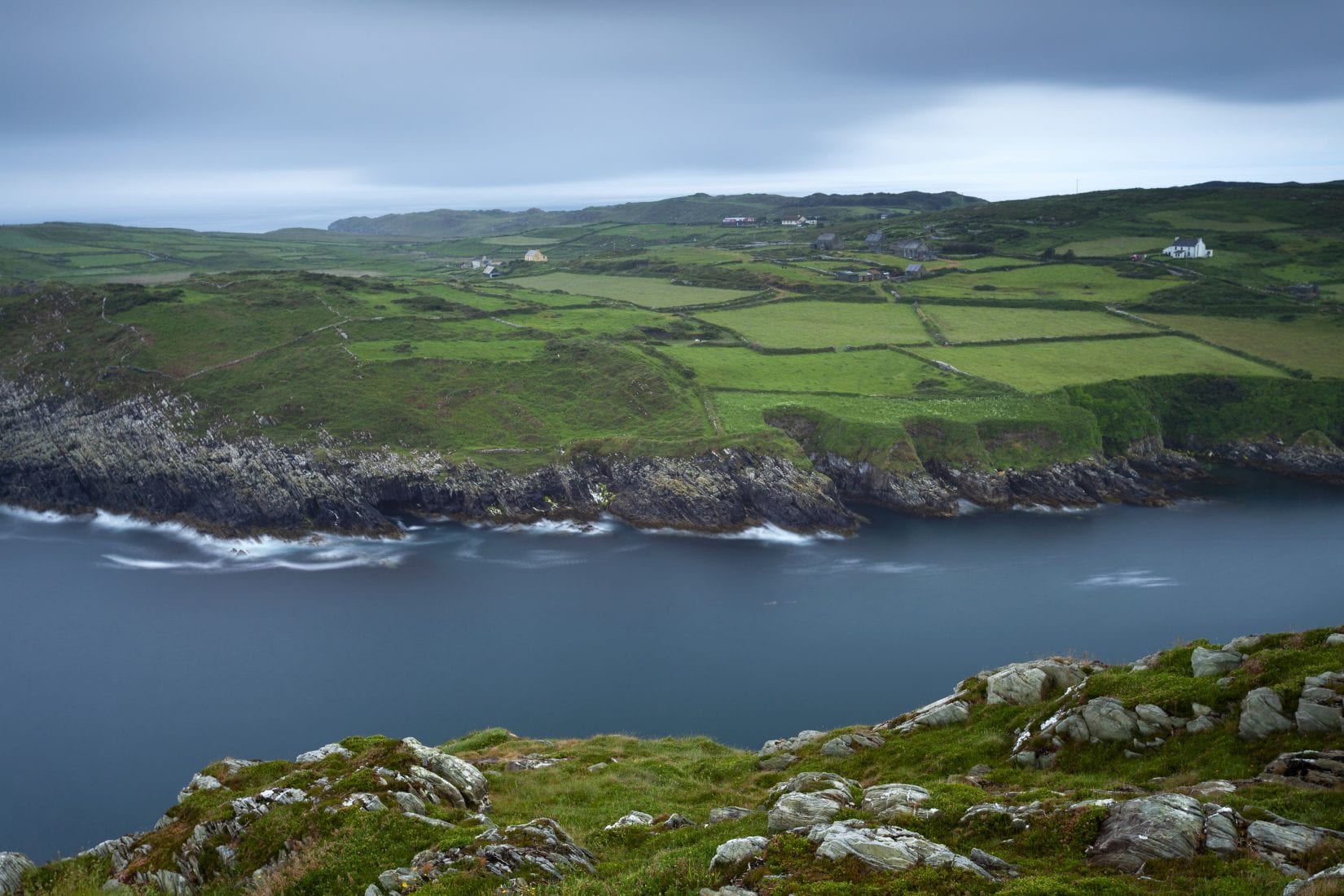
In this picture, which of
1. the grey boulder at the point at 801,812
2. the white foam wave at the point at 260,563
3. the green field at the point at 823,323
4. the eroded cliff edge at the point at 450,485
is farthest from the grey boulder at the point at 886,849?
the green field at the point at 823,323

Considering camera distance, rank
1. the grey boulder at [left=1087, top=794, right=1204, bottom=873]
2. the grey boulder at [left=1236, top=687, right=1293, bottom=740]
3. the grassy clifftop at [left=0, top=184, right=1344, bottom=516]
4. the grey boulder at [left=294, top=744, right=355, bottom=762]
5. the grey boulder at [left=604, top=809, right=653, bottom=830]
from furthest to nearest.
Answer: the grassy clifftop at [left=0, top=184, right=1344, bottom=516] → the grey boulder at [left=294, top=744, right=355, bottom=762] → the grey boulder at [left=604, top=809, right=653, bottom=830] → the grey boulder at [left=1236, top=687, right=1293, bottom=740] → the grey boulder at [left=1087, top=794, right=1204, bottom=873]

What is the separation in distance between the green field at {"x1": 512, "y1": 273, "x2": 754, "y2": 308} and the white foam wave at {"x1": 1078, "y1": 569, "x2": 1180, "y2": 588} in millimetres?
90430

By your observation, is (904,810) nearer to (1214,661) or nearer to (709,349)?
(1214,661)

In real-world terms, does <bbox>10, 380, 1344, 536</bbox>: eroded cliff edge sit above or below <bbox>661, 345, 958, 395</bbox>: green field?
below

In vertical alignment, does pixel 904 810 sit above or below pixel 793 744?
above

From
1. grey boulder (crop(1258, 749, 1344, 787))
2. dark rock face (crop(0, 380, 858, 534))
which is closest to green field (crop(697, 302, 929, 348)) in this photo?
dark rock face (crop(0, 380, 858, 534))

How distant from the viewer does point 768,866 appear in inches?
684

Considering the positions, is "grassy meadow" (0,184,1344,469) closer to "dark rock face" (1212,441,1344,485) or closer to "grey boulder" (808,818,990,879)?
"dark rock face" (1212,441,1344,485)

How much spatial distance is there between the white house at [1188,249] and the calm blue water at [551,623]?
80.1 metres

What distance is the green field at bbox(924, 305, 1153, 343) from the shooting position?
123 meters

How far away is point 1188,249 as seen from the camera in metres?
158

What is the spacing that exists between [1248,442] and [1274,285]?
53.9 metres

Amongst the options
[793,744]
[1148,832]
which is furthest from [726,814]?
[793,744]

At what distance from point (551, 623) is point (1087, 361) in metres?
83.0
